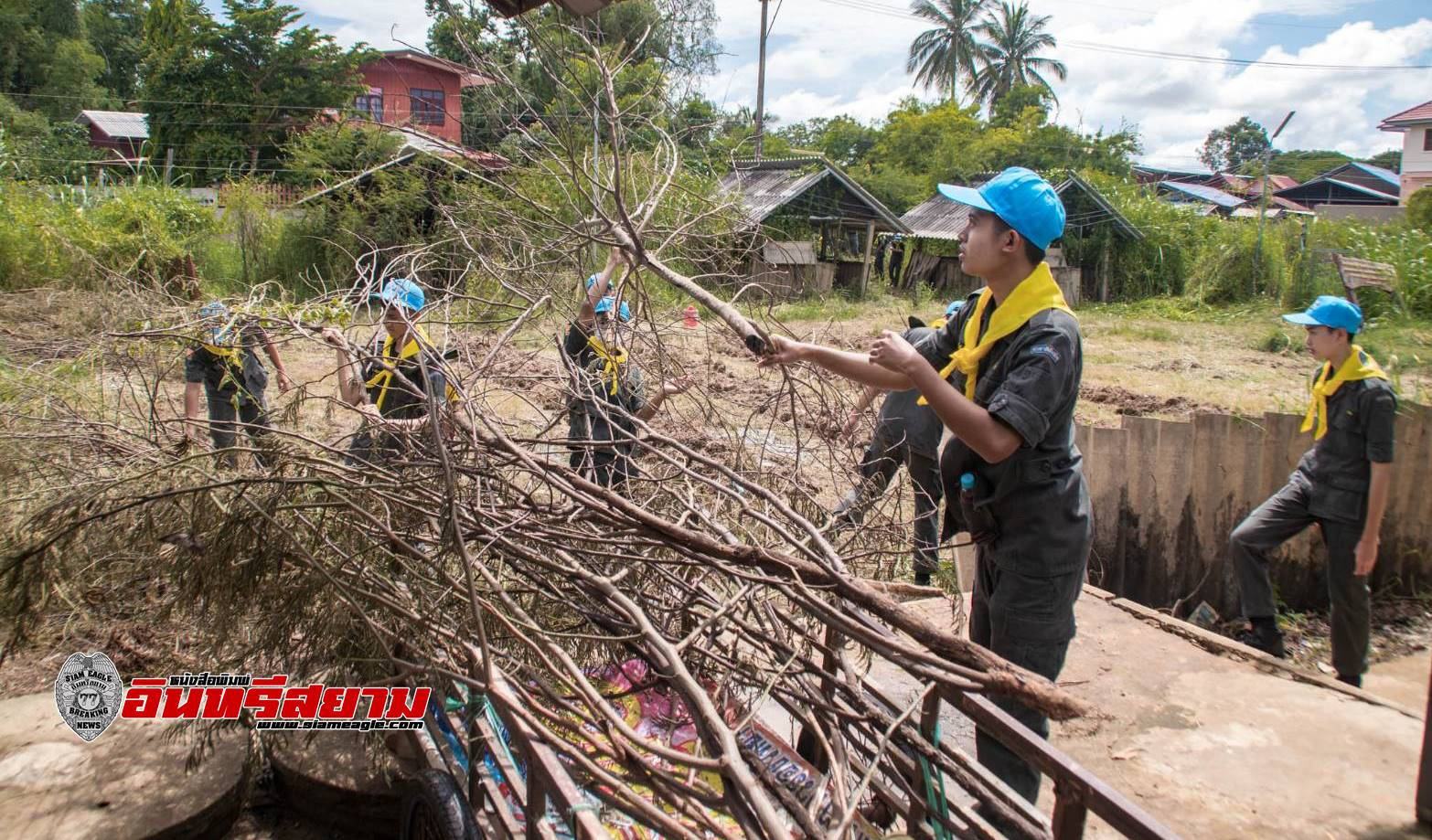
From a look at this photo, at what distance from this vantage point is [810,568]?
1.85 m

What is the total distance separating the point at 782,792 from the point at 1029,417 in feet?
3.35

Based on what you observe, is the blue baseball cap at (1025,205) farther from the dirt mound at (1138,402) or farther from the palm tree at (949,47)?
the palm tree at (949,47)

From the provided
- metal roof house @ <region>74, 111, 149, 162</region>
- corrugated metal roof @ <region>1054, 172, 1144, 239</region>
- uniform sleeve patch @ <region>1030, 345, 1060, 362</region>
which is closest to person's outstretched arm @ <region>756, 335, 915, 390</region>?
uniform sleeve patch @ <region>1030, 345, 1060, 362</region>

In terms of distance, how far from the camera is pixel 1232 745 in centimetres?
346

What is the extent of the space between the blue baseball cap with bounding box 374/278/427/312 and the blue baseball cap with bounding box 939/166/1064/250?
1.89m

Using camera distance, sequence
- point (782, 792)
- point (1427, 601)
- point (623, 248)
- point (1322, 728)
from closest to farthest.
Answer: point (782, 792) → point (623, 248) → point (1322, 728) → point (1427, 601)

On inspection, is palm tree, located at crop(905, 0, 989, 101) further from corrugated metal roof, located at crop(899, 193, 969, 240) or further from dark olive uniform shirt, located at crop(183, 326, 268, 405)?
dark olive uniform shirt, located at crop(183, 326, 268, 405)

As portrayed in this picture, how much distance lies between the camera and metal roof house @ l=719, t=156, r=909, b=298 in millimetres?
21359

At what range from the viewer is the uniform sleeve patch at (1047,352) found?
83.5 inches

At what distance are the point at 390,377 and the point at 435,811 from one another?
1837mm

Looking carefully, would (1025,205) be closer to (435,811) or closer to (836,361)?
(836,361)

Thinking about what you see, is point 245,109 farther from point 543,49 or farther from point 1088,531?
point 1088,531

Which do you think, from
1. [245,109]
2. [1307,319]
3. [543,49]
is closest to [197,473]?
[543,49]

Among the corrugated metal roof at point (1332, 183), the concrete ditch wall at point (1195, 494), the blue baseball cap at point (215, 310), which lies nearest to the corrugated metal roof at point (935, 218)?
the concrete ditch wall at point (1195, 494)
